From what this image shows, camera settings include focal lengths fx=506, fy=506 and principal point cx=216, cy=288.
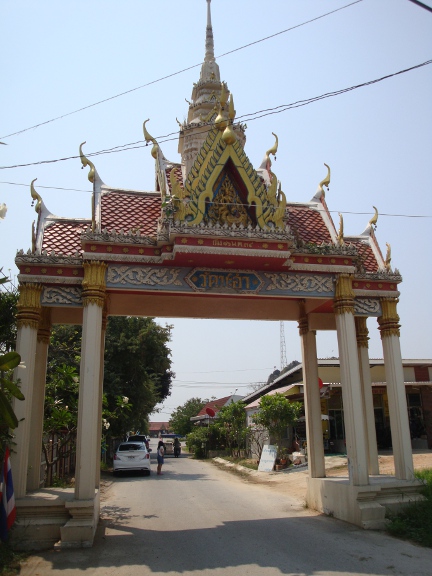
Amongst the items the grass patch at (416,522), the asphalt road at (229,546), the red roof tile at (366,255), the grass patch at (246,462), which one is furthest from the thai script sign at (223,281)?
the grass patch at (246,462)

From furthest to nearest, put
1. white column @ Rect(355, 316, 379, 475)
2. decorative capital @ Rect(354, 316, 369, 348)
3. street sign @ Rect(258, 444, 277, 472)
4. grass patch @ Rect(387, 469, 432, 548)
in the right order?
1. street sign @ Rect(258, 444, 277, 472)
2. decorative capital @ Rect(354, 316, 369, 348)
3. white column @ Rect(355, 316, 379, 475)
4. grass patch @ Rect(387, 469, 432, 548)

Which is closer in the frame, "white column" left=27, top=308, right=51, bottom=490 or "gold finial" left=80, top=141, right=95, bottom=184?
"white column" left=27, top=308, right=51, bottom=490

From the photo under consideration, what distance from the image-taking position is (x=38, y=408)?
10203 mm

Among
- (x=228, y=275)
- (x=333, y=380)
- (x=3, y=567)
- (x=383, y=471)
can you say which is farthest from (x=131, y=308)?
(x=333, y=380)

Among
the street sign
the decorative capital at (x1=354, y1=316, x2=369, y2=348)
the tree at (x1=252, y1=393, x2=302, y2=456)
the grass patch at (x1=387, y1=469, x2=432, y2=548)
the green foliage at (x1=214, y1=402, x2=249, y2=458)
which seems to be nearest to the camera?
the grass patch at (x1=387, y1=469, x2=432, y2=548)

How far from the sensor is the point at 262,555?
24.7ft

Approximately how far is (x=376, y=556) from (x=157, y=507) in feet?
21.6

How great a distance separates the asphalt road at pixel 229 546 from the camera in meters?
6.89

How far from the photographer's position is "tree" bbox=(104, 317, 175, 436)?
78.7 feet

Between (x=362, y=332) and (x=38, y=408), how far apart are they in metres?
7.40

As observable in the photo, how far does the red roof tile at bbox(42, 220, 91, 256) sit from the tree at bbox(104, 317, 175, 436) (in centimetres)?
1361

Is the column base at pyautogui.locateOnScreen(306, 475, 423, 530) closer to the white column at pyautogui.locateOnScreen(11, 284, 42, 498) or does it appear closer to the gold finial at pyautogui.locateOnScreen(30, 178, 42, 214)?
the white column at pyautogui.locateOnScreen(11, 284, 42, 498)

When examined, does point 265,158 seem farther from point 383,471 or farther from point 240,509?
point 383,471

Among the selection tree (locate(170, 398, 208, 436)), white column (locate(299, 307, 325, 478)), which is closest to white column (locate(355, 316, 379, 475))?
white column (locate(299, 307, 325, 478))
